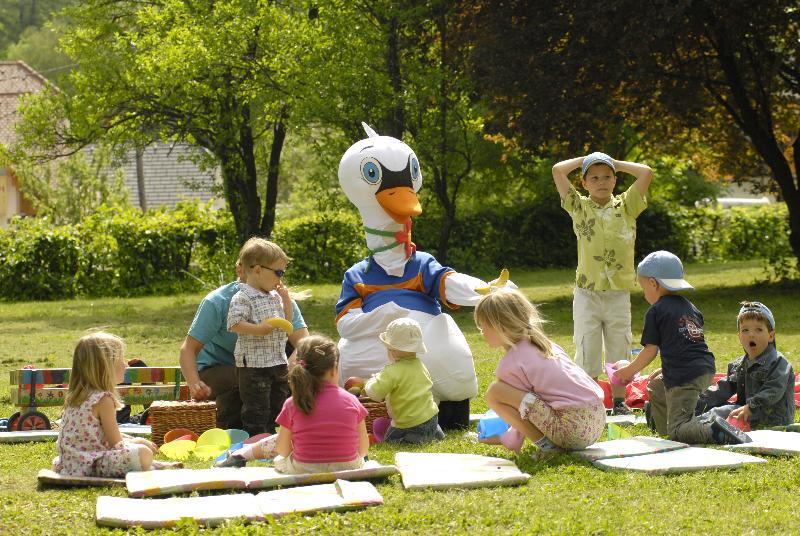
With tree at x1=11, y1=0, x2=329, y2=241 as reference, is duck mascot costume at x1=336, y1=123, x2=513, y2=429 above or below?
below

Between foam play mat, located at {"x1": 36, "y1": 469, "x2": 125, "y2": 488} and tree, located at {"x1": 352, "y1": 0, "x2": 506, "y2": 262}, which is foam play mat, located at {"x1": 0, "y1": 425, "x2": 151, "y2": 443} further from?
tree, located at {"x1": 352, "y1": 0, "x2": 506, "y2": 262}

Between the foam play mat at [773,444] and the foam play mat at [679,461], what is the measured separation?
0.12 meters

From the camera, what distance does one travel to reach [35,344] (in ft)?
42.8

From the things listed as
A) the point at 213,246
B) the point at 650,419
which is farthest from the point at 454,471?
the point at 213,246

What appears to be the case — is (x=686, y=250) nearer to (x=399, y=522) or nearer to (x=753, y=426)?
(x=753, y=426)

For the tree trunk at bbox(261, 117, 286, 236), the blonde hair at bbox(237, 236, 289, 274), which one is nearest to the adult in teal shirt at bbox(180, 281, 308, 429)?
the blonde hair at bbox(237, 236, 289, 274)

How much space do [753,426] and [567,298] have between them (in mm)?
11963

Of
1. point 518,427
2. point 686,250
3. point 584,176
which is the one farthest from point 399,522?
point 686,250

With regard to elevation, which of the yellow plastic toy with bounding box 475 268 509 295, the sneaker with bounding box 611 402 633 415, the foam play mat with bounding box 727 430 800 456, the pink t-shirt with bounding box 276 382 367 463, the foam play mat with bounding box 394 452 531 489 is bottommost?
the sneaker with bounding box 611 402 633 415

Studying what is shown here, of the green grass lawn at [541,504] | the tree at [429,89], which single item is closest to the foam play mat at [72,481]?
the green grass lawn at [541,504]

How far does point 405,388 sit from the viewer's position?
634 cm

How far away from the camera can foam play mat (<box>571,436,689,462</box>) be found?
5660 millimetres

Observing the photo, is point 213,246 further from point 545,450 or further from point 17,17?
point 17,17

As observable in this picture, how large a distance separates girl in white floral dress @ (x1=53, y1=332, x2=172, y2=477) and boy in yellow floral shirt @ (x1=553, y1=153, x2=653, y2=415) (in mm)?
3658
